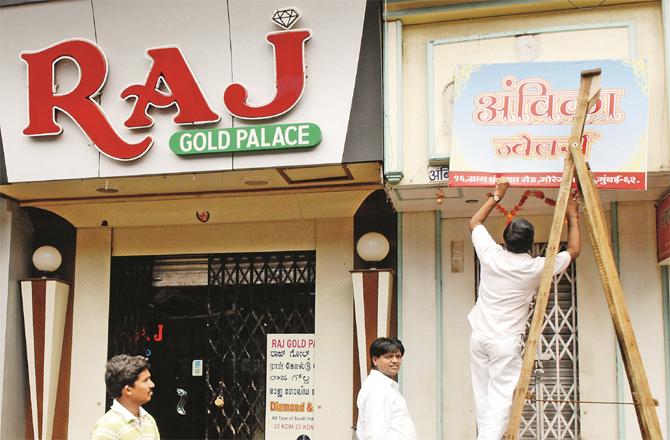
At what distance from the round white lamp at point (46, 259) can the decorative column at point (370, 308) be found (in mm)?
3763

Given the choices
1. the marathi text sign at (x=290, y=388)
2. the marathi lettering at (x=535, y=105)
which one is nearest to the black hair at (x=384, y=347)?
the marathi lettering at (x=535, y=105)

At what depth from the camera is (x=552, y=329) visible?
8.20 meters

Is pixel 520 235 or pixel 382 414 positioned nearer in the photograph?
pixel 382 414

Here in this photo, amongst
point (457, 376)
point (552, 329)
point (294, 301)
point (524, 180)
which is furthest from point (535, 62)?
point (294, 301)

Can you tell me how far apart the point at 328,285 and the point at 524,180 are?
325 centimetres

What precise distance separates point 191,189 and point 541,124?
4.13m

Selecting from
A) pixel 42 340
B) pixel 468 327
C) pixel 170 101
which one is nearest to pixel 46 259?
pixel 42 340

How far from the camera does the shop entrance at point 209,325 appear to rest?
970 cm

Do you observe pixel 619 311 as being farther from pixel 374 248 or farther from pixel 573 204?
pixel 374 248

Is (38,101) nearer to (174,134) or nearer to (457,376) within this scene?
(174,134)

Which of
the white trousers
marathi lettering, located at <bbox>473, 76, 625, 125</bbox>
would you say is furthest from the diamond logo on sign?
the white trousers

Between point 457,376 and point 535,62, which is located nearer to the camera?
point 535,62

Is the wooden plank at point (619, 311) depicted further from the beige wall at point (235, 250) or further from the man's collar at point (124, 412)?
the beige wall at point (235, 250)

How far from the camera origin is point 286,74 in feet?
26.1
